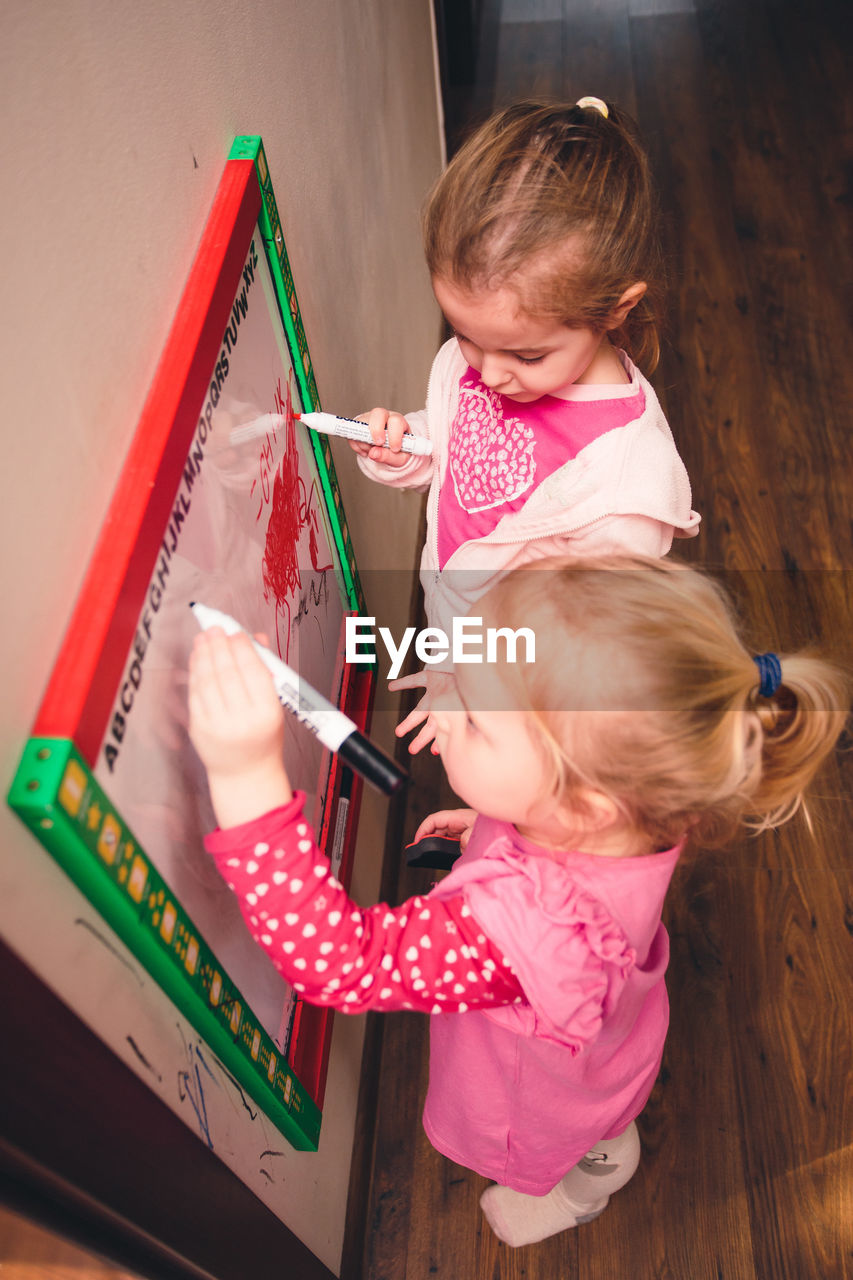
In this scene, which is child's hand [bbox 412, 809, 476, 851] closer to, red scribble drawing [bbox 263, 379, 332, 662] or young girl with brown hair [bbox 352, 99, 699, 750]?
young girl with brown hair [bbox 352, 99, 699, 750]

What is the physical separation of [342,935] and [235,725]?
0.18 meters

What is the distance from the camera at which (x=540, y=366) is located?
862 millimetres

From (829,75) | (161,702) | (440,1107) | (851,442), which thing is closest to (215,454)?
(161,702)

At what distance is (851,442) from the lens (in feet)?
6.64

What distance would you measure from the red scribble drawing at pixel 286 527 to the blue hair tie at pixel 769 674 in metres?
0.40

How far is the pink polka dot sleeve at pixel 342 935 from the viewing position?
0.59 metres

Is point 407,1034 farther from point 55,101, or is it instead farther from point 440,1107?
point 55,101

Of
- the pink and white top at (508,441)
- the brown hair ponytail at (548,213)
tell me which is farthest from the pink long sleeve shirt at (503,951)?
the brown hair ponytail at (548,213)

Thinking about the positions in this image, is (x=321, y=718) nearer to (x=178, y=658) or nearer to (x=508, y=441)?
(x=178, y=658)

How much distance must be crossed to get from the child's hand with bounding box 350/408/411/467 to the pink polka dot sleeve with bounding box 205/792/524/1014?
1.59ft

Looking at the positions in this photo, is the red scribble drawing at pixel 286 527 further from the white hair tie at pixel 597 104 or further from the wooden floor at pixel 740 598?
the wooden floor at pixel 740 598

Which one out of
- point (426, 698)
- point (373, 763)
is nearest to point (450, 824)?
point (426, 698)

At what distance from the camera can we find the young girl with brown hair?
81 cm

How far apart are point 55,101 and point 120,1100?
53 cm
